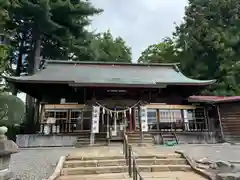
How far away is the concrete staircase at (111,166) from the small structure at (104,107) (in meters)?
4.26

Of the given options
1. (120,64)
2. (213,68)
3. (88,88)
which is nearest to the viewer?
(88,88)

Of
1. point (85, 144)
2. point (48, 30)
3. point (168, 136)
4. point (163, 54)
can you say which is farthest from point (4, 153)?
point (163, 54)

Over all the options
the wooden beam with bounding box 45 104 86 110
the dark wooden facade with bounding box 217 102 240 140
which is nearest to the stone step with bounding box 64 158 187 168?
the wooden beam with bounding box 45 104 86 110

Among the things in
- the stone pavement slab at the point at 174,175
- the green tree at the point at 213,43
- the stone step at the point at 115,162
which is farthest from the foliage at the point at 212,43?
the stone pavement slab at the point at 174,175

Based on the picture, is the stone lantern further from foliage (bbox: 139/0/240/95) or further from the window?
foliage (bbox: 139/0/240/95)

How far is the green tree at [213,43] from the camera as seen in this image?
61.3 feet

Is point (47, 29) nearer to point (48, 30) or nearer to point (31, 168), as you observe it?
point (48, 30)

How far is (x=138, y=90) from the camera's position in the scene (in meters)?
11.7

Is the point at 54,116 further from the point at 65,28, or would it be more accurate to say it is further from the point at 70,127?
the point at 65,28

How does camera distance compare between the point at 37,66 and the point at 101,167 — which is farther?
the point at 37,66

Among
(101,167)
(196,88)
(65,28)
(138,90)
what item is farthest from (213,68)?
(101,167)

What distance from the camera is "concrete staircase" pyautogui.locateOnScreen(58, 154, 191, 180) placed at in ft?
17.5

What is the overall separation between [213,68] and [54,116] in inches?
605

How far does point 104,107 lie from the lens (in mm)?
10859
